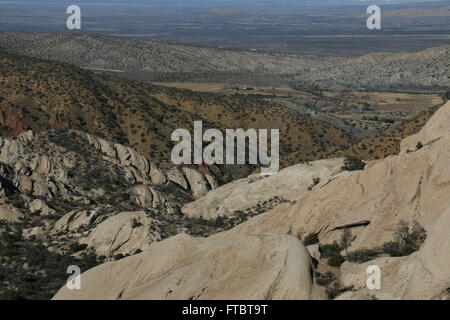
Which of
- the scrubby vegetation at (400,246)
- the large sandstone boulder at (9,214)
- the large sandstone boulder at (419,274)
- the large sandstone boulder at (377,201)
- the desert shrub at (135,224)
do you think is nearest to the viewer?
the large sandstone boulder at (419,274)

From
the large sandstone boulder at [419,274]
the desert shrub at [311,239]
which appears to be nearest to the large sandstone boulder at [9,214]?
the desert shrub at [311,239]

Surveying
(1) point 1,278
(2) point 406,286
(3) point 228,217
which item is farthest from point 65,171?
(2) point 406,286

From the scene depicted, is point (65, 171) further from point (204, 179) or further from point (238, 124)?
point (238, 124)

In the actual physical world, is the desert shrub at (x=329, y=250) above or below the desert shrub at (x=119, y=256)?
above

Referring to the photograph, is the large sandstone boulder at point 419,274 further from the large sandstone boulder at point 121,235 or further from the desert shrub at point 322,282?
the large sandstone boulder at point 121,235

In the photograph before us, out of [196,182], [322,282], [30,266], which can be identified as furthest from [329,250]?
[196,182]

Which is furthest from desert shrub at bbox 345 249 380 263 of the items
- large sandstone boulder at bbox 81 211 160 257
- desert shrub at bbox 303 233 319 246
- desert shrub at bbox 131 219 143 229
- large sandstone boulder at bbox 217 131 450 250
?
desert shrub at bbox 131 219 143 229
